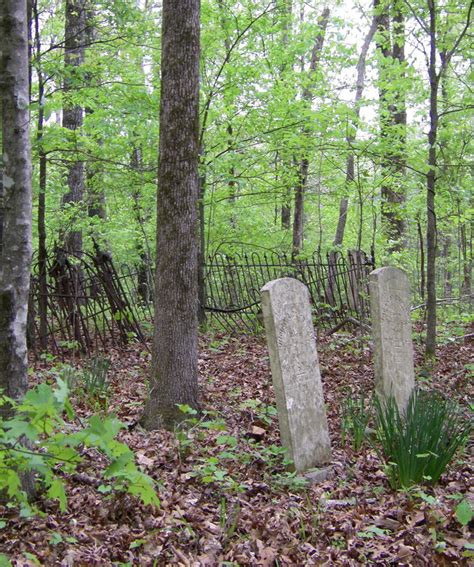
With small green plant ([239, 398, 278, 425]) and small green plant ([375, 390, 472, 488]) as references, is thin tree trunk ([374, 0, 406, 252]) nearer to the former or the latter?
small green plant ([239, 398, 278, 425])

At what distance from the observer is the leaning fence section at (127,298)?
24.6ft

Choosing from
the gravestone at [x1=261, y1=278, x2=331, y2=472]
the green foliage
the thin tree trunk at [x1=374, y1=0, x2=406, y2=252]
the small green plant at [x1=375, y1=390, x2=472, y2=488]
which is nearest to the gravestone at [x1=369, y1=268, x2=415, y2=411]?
the gravestone at [x1=261, y1=278, x2=331, y2=472]

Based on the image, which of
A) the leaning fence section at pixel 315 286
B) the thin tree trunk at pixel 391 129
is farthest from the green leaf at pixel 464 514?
the leaning fence section at pixel 315 286

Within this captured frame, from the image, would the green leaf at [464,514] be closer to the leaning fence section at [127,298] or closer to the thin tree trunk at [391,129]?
the thin tree trunk at [391,129]

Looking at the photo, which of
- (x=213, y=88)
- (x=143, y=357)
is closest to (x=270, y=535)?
(x=143, y=357)

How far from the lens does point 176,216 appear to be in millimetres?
4750

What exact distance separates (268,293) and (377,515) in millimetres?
1737

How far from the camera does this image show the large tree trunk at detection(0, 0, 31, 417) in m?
3.10

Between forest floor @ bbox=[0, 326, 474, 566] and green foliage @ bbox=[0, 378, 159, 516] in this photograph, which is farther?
forest floor @ bbox=[0, 326, 474, 566]

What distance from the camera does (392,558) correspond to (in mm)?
2932

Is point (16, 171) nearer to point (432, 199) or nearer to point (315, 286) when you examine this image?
point (432, 199)

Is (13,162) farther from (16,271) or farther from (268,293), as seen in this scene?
(268,293)

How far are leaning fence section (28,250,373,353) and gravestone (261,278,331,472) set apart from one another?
11.7 feet

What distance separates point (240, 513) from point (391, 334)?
8.88ft
